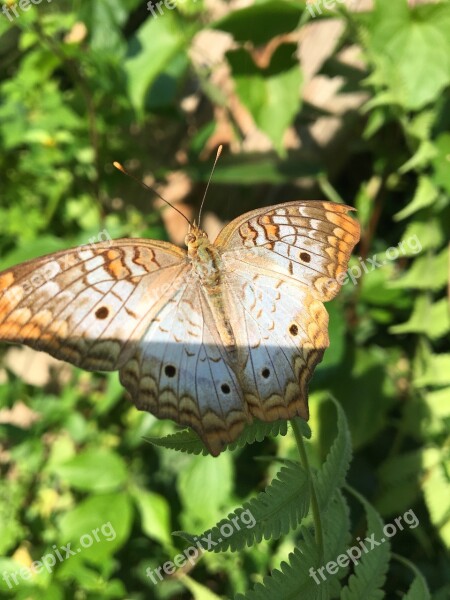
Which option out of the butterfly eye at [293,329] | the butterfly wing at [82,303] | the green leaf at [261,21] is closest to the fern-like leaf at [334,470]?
the butterfly eye at [293,329]

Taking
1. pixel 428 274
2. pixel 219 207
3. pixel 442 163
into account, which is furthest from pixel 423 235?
pixel 219 207

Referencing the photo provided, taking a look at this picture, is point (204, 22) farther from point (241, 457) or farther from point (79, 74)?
point (241, 457)

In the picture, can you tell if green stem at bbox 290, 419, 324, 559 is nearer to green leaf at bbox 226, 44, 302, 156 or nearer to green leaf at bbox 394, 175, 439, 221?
green leaf at bbox 394, 175, 439, 221

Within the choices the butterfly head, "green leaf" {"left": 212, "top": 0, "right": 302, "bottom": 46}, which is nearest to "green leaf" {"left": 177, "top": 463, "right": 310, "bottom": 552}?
the butterfly head

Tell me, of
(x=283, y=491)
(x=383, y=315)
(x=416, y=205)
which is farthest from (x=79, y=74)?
(x=283, y=491)

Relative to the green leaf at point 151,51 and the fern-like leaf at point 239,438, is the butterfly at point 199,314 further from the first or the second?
the green leaf at point 151,51

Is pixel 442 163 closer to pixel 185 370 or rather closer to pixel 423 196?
pixel 423 196
